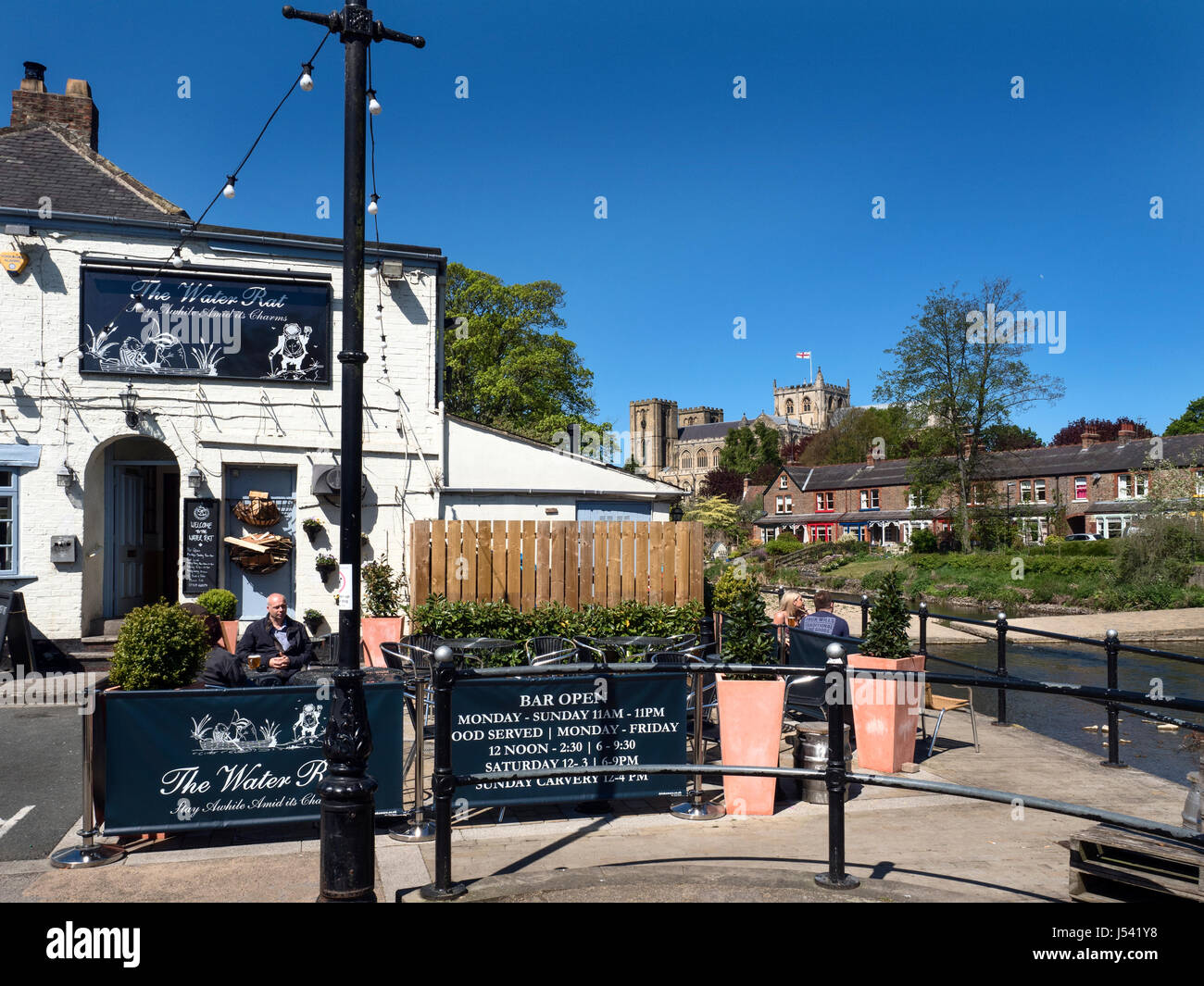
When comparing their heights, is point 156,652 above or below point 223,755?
above

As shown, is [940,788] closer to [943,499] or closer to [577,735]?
[577,735]

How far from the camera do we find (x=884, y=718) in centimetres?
785

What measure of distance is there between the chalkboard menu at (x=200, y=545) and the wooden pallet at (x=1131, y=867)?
12.7 metres

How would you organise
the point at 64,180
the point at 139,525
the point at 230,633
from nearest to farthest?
the point at 230,633, the point at 64,180, the point at 139,525

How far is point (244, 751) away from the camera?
6066 mm

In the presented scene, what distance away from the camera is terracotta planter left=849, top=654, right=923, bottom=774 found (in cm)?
788

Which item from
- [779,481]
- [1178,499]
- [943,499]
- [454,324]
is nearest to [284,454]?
[454,324]

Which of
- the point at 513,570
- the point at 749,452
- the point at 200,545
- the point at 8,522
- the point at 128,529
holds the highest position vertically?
the point at 749,452

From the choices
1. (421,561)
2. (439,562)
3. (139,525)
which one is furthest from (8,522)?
(439,562)

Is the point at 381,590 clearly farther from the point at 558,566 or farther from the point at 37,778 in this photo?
the point at 37,778

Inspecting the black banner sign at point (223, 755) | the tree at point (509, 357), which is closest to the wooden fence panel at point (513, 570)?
the black banner sign at point (223, 755)

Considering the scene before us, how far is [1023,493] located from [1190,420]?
1591 inches

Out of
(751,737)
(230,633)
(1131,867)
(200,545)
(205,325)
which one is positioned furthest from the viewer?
(205,325)

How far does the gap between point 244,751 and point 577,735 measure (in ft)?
7.46
